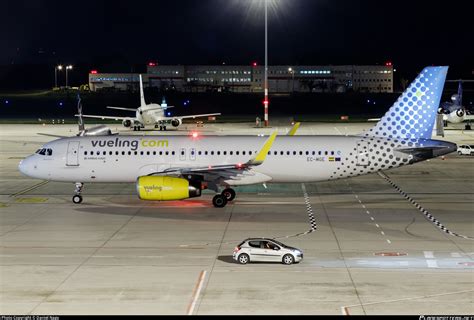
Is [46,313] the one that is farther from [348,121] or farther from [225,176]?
[348,121]

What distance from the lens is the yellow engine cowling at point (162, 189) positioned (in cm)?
4194

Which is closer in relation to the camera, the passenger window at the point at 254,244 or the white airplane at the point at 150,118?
the passenger window at the point at 254,244

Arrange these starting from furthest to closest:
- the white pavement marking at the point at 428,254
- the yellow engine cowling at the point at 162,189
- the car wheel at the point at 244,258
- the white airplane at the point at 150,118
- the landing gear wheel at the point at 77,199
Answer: the white airplane at the point at 150,118, the landing gear wheel at the point at 77,199, the yellow engine cowling at the point at 162,189, the white pavement marking at the point at 428,254, the car wheel at the point at 244,258

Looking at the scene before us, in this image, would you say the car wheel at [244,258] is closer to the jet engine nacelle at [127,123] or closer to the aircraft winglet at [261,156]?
the aircraft winglet at [261,156]

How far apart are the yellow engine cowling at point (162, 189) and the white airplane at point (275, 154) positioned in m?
2.97

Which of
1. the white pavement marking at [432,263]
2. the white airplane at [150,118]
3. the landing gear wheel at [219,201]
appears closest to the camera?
the white pavement marking at [432,263]

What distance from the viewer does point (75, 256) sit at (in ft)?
107

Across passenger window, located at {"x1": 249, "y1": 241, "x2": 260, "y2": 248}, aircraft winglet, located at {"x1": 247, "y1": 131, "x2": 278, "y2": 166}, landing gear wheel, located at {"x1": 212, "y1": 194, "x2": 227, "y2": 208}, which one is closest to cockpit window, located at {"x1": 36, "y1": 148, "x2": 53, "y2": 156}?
landing gear wheel, located at {"x1": 212, "y1": 194, "x2": 227, "y2": 208}

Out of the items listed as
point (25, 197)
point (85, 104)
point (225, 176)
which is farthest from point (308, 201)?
point (85, 104)

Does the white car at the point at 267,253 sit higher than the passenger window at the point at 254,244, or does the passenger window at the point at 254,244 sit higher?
the passenger window at the point at 254,244

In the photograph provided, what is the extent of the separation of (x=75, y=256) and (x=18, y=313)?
27.6ft

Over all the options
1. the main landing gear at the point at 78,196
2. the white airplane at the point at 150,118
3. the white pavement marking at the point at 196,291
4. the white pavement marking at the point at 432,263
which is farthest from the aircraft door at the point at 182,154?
the white airplane at the point at 150,118

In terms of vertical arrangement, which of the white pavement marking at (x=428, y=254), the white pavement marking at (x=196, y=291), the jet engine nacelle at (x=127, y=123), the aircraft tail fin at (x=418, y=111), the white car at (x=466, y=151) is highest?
the aircraft tail fin at (x=418, y=111)

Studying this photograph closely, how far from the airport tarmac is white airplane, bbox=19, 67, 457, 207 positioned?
1.85m
